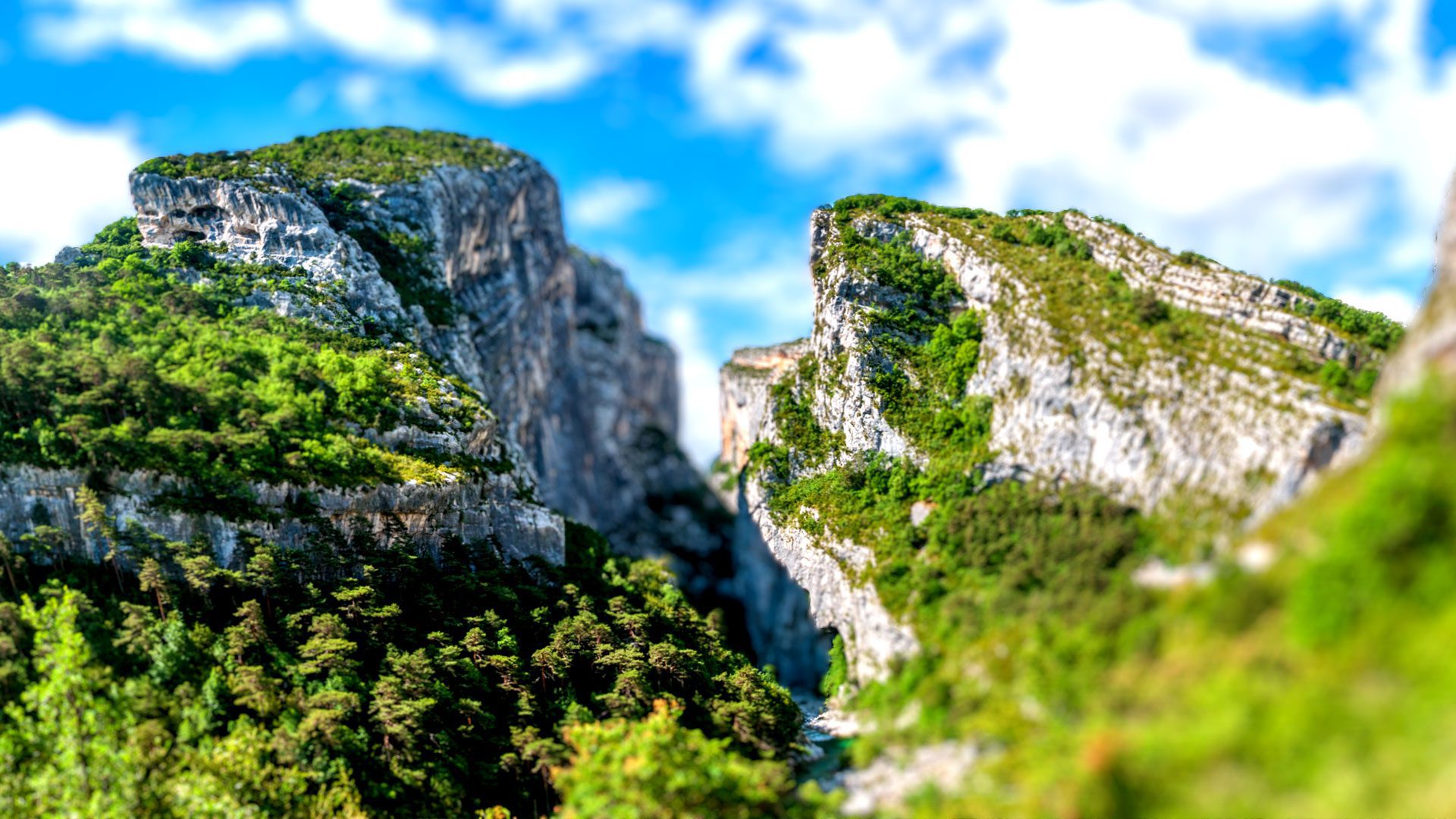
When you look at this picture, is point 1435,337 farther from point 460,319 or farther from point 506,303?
point 506,303

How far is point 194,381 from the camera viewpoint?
63.6 metres

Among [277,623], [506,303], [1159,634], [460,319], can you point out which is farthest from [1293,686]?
[506,303]

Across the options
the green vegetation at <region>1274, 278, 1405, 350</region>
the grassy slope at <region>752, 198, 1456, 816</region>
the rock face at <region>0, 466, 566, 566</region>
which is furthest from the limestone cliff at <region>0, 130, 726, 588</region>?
the green vegetation at <region>1274, 278, 1405, 350</region>

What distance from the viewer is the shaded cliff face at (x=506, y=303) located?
79812 millimetres

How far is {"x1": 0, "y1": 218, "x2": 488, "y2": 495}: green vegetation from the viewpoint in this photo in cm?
5641

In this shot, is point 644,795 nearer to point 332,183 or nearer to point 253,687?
point 253,687

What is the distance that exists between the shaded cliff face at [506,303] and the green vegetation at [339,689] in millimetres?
22730

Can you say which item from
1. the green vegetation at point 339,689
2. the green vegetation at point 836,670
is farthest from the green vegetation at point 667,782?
the green vegetation at point 836,670

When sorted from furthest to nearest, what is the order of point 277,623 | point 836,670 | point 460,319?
point 460,319, point 836,670, point 277,623

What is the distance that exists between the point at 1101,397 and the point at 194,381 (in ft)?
197

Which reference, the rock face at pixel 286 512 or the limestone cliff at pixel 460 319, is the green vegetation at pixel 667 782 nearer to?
the rock face at pixel 286 512

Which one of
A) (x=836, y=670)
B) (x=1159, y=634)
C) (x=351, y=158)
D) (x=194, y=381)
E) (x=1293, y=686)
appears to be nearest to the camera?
(x=1293, y=686)

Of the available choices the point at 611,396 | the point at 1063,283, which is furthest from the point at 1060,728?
the point at 611,396

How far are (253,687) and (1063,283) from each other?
53.3m
